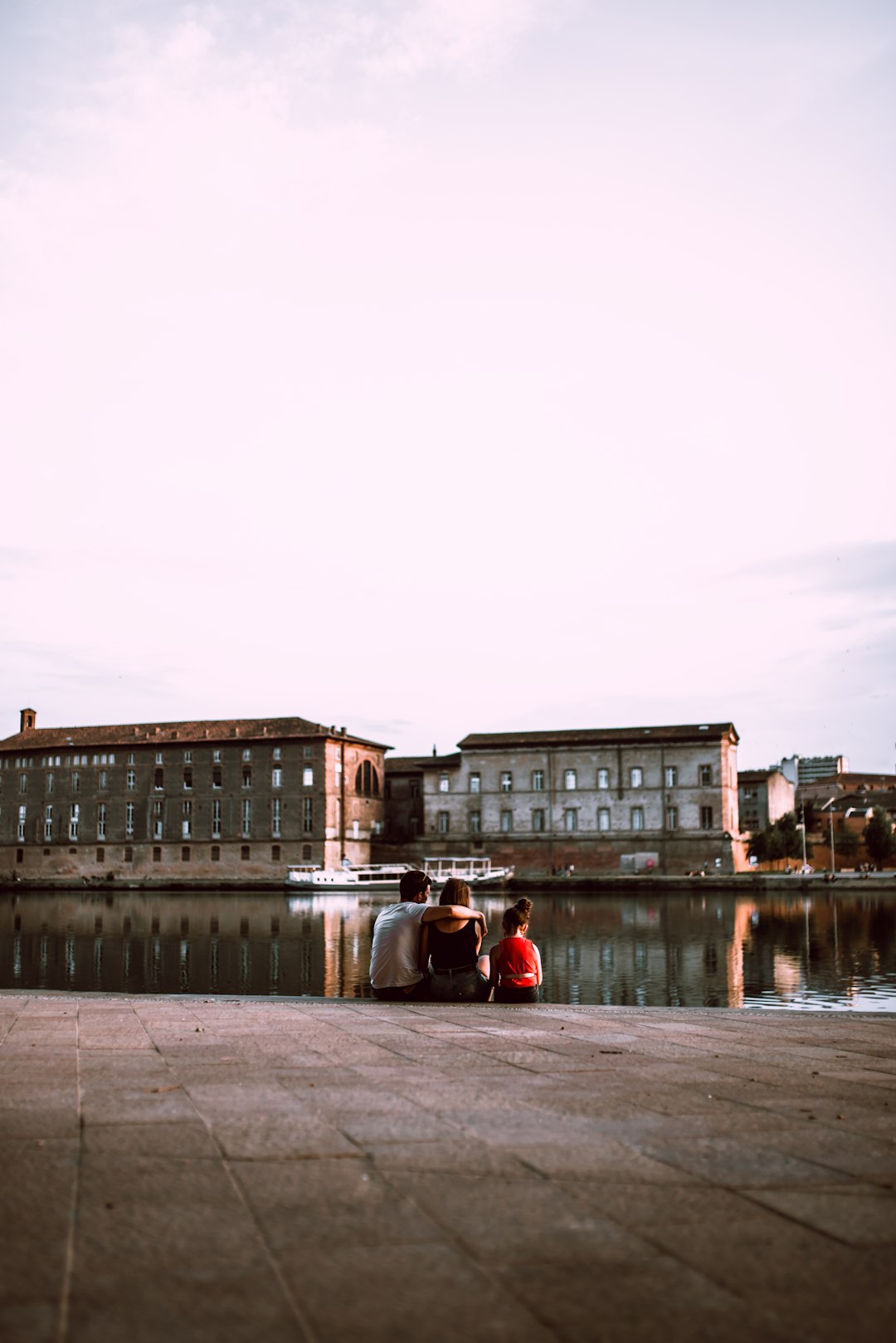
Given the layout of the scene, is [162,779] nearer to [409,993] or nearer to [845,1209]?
[409,993]

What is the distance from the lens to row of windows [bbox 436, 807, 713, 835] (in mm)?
77188

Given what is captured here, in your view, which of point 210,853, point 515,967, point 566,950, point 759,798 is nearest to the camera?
point 515,967

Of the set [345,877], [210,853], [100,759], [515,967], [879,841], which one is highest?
[100,759]

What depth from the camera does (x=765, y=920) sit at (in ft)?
139

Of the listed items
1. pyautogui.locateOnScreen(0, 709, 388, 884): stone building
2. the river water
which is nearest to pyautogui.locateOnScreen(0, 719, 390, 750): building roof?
pyautogui.locateOnScreen(0, 709, 388, 884): stone building

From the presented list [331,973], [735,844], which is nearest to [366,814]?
[735,844]

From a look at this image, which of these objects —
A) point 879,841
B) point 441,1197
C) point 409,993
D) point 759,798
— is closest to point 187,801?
point 759,798

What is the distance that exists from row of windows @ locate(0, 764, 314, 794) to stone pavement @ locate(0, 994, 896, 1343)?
74093 millimetres

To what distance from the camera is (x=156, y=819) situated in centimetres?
8256

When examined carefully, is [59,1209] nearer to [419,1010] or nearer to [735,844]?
[419,1010]

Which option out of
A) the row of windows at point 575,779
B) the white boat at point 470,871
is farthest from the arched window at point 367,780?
the white boat at point 470,871

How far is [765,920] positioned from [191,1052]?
1525 inches

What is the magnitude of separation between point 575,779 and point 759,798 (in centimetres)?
2443

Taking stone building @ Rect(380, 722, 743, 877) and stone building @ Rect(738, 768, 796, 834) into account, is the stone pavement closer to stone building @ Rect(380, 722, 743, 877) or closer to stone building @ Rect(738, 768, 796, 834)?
stone building @ Rect(380, 722, 743, 877)
